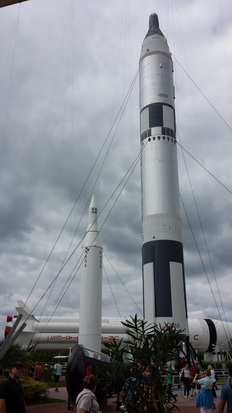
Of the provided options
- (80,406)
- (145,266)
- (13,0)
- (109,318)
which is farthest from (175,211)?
(109,318)

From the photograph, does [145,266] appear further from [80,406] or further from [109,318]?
[109,318]

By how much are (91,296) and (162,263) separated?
17.4 ft

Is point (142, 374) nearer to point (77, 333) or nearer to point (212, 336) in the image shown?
point (77, 333)

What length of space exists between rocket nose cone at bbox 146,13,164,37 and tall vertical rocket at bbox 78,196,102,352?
12823mm

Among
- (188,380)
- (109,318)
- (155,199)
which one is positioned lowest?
(188,380)

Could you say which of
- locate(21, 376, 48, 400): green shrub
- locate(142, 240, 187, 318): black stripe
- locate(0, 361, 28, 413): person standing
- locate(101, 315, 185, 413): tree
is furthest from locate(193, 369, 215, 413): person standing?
locate(142, 240, 187, 318): black stripe

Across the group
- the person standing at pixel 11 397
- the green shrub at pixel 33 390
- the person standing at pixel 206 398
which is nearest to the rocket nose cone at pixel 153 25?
the green shrub at pixel 33 390

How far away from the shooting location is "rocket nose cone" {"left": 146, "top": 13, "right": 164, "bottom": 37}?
2305cm

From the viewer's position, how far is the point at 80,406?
13.4ft

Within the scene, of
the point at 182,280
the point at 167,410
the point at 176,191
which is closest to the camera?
the point at 167,410

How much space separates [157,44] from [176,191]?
8.99 m

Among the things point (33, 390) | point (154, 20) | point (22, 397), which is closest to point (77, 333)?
point (33, 390)

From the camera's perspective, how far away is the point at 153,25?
2366 centimetres

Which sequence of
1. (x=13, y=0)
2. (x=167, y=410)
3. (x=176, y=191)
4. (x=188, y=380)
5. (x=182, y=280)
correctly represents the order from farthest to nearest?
(x=176, y=191) < (x=182, y=280) < (x=188, y=380) < (x=13, y=0) < (x=167, y=410)
